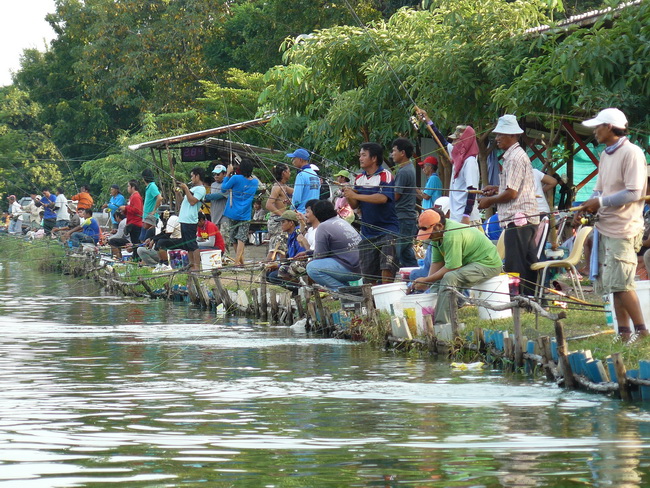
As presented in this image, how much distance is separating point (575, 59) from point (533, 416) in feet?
19.3

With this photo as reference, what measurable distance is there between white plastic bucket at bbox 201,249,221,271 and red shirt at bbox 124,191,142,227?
15.3ft

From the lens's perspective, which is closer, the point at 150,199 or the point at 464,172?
the point at 464,172

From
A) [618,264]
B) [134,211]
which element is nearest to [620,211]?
→ [618,264]

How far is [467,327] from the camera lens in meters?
10.3

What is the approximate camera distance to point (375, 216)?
1223 cm

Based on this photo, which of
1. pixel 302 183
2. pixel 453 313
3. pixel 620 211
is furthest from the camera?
pixel 302 183

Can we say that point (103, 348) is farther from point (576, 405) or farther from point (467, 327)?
point (576, 405)

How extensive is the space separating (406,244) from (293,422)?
5.05 m

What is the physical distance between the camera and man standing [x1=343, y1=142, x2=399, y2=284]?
39.6 ft

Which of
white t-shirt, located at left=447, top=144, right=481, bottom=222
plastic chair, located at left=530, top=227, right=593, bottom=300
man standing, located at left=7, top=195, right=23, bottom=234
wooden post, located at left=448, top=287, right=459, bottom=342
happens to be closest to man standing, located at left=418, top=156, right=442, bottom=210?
white t-shirt, located at left=447, top=144, right=481, bottom=222

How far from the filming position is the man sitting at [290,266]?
548 inches

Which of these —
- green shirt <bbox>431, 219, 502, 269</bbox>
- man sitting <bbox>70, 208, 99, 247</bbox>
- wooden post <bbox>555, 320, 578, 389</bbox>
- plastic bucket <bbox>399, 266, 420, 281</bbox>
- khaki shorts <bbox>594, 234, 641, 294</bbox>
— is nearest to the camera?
wooden post <bbox>555, 320, 578, 389</bbox>

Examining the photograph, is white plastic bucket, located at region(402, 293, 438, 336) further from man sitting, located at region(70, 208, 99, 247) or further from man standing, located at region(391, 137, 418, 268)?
man sitting, located at region(70, 208, 99, 247)

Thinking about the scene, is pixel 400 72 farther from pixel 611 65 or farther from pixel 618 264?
pixel 618 264
